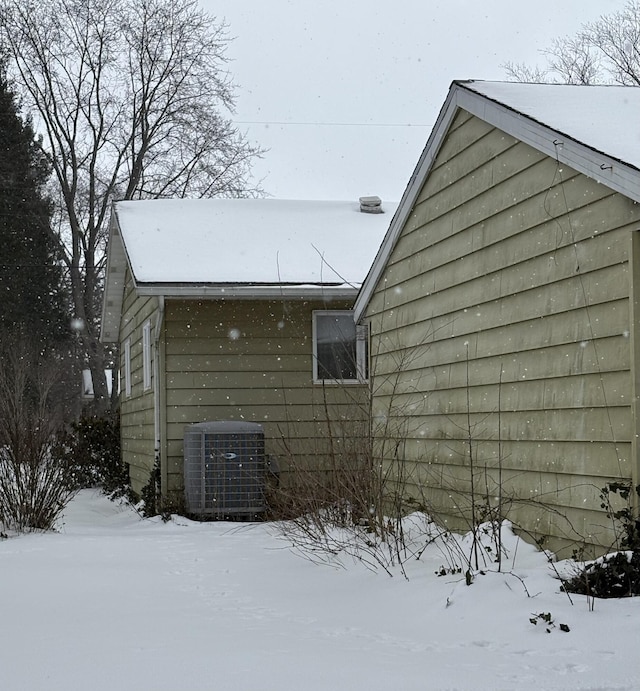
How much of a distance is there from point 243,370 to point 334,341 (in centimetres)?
128

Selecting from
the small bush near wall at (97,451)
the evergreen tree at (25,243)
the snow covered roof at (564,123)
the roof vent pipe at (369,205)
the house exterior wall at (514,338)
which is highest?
the evergreen tree at (25,243)

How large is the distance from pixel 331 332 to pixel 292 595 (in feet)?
21.8

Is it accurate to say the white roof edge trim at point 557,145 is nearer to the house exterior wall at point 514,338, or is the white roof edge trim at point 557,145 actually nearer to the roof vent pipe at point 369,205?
A: the house exterior wall at point 514,338

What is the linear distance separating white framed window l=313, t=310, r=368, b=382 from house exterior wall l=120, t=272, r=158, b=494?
7.01 feet

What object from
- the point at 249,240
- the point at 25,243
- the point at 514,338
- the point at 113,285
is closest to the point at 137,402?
the point at 113,285

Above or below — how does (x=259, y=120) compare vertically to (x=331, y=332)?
above

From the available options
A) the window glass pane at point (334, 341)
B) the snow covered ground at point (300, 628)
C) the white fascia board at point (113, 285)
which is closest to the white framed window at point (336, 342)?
the window glass pane at point (334, 341)

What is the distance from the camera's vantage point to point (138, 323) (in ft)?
53.1

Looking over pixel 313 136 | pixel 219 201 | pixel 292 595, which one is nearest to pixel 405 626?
pixel 292 595

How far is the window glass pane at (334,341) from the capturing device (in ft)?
44.8

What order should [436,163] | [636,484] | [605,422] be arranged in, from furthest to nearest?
[436,163], [605,422], [636,484]

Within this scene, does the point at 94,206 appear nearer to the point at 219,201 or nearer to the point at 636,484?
the point at 219,201

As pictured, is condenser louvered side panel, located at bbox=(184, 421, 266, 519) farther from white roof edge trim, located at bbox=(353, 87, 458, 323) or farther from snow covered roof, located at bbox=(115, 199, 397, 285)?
white roof edge trim, located at bbox=(353, 87, 458, 323)

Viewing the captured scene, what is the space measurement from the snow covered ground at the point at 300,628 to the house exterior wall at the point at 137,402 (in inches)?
212
